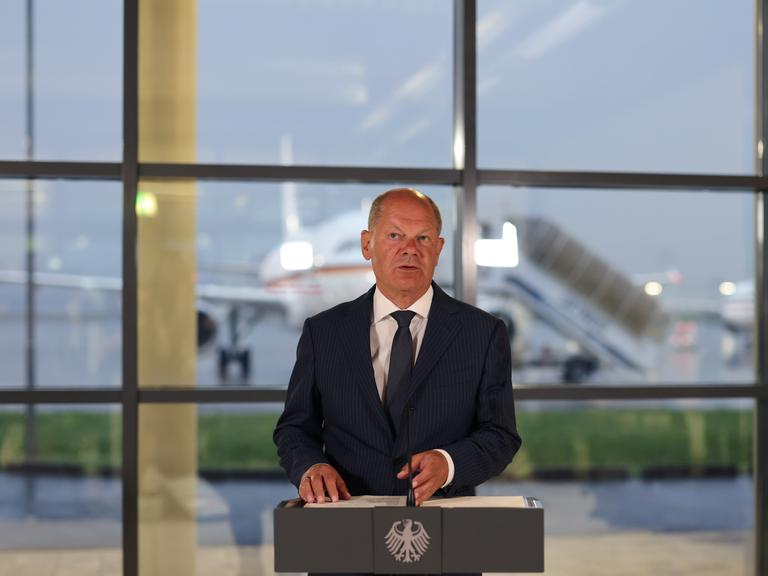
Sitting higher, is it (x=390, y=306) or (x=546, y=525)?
(x=390, y=306)

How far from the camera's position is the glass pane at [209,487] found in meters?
3.85

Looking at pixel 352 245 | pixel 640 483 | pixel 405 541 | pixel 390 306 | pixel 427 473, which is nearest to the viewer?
pixel 405 541

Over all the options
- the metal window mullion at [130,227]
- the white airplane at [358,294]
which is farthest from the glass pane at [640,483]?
the metal window mullion at [130,227]

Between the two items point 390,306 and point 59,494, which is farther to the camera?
point 59,494

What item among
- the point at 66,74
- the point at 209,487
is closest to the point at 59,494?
the point at 209,487

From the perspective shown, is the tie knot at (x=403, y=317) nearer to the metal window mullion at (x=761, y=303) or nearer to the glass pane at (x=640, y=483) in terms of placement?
the glass pane at (x=640, y=483)

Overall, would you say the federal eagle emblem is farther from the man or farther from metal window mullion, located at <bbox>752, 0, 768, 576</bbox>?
metal window mullion, located at <bbox>752, 0, 768, 576</bbox>

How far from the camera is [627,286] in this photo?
415 centimetres

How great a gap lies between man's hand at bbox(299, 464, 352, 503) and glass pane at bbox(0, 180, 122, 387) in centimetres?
215

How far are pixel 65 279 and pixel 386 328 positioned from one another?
2129mm

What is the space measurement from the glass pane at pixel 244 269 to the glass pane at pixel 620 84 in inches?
20.5

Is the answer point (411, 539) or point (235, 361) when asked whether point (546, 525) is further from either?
point (411, 539)

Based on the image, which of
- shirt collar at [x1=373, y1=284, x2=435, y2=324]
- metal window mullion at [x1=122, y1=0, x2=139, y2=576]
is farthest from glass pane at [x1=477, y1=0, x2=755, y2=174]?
shirt collar at [x1=373, y1=284, x2=435, y2=324]

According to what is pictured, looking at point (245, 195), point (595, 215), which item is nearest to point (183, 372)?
point (245, 195)
